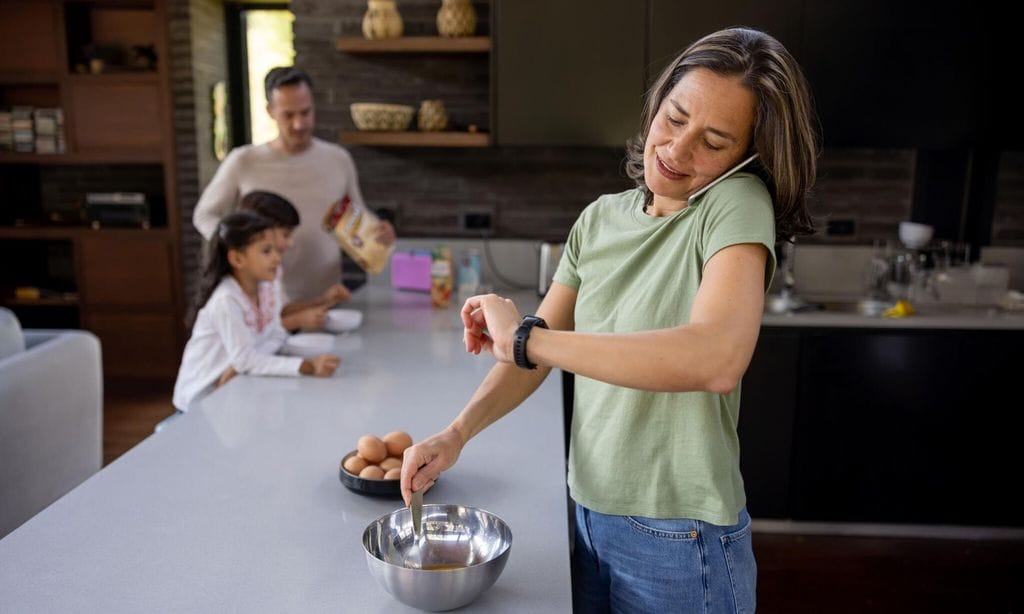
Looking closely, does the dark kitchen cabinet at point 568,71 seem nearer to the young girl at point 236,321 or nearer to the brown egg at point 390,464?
the young girl at point 236,321

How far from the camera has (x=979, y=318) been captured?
10.1ft

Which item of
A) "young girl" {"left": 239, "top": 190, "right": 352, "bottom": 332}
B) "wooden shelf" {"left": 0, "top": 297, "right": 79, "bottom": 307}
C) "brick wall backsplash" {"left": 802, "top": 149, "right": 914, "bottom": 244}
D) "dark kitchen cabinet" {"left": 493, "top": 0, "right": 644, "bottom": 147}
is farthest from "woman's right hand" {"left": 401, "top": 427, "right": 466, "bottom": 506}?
"wooden shelf" {"left": 0, "top": 297, "right": 79, "bottom": 307}

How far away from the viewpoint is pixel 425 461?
4.02 feet

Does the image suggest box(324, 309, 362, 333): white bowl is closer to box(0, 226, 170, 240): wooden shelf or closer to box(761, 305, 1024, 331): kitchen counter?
box(761, 305, 1024, 331): kitchen counter

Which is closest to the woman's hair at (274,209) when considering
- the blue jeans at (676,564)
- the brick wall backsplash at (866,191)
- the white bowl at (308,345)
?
the white bowl at (308,345)

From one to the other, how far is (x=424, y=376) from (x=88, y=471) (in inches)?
49.1

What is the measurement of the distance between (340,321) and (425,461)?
1.61 m

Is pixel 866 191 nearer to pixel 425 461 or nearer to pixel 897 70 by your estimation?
pixel 897 70

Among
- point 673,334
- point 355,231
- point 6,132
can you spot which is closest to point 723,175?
point 673,334

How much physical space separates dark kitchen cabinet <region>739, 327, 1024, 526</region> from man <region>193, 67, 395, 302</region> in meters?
1.51

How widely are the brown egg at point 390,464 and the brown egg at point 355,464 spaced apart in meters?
0.03

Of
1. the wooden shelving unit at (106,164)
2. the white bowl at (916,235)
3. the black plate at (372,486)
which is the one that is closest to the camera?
the black plate at (372,486)

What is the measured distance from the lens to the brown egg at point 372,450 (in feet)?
5.11

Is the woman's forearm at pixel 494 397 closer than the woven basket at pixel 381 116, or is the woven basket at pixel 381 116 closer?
the woman's forearm at pixel 494 397
